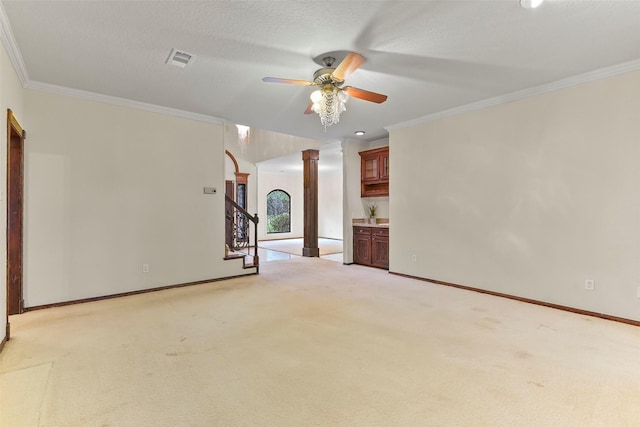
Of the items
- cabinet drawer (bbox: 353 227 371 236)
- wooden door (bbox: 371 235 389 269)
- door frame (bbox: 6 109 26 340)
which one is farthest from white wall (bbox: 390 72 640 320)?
door frame (bbox: 6 109 26 340)

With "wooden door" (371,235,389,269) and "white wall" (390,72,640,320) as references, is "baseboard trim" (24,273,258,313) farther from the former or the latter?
"white wall" (390,72,640,320)

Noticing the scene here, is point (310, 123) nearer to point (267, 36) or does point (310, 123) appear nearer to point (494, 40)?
point (267, 36)

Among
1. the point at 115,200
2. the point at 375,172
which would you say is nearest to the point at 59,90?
the point at 115,200

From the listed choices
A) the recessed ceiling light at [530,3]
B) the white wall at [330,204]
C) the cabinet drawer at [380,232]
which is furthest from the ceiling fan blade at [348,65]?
the white wall at [330,204]

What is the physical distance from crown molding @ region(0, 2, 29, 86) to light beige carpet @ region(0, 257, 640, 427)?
253cm

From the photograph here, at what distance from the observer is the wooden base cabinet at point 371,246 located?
238 inches

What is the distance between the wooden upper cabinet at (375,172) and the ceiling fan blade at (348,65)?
367 cm

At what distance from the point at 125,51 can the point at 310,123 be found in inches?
114

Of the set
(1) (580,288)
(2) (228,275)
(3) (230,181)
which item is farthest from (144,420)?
(3) (230,181)

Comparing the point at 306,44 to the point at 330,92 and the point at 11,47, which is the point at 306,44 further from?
the point at 11,47

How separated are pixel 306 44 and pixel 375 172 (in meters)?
4.03

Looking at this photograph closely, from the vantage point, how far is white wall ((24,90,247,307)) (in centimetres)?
373

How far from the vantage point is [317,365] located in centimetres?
237

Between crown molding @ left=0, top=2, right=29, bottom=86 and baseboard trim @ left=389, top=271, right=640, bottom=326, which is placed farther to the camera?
baseboard trim @ left=389, top=271, right=640, bottom=326
